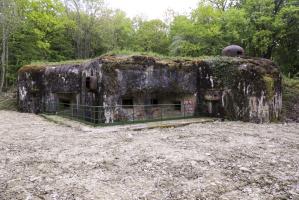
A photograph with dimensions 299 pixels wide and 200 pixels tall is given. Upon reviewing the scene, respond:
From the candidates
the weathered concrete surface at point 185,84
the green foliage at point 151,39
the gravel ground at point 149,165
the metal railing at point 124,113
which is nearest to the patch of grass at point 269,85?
the weathered concrete surface at point 185,84

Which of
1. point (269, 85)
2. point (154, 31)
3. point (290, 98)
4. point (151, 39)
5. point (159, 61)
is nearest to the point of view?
point (269, 85)

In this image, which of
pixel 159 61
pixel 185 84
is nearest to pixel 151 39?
pixel 185 84

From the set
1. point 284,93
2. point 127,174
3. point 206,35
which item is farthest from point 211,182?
point 206,35

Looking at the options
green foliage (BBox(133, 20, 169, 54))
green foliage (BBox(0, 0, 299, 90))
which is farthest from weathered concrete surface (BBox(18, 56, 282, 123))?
green foliage (BBox(133, 20, 169, 54))

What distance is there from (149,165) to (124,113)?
5271 millimetres

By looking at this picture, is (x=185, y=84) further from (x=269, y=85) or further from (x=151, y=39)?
(x=151, y=39)

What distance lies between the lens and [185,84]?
11.4 m

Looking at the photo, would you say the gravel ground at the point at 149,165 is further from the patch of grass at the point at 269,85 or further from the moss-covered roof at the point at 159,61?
the moss-covered roof at the point at 159,61

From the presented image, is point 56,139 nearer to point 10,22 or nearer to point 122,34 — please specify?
point 10,22

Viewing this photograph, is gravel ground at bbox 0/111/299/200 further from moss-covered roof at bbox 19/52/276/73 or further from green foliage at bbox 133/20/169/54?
green foliage at bbox 133/20/169/54

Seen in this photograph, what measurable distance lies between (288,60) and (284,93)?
881 centimetres

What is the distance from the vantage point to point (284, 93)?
13.7 meters

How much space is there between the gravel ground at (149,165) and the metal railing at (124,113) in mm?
1516

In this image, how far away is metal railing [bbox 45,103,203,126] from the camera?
948 cm
